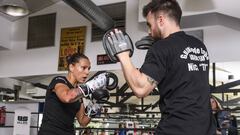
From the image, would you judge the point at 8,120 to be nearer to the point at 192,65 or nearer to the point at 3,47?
the point at 3,47

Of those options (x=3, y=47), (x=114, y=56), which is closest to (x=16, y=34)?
(x=3, y=47)

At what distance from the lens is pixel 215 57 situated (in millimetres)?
4562

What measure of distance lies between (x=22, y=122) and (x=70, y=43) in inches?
58.7

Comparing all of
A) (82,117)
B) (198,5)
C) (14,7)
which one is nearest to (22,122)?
(14,7)

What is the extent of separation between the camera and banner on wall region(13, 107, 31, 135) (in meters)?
5.10

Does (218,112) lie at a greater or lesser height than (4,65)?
lesser

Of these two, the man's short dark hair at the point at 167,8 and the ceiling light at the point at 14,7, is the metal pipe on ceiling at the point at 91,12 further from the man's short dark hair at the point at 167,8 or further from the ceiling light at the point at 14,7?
the man's short dark hair at the point at 167,8

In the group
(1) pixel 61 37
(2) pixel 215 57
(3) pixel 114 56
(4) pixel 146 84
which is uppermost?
(1) pixel 61 37

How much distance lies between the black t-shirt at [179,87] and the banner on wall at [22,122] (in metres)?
3.82

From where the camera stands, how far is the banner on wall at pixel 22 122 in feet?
16.7

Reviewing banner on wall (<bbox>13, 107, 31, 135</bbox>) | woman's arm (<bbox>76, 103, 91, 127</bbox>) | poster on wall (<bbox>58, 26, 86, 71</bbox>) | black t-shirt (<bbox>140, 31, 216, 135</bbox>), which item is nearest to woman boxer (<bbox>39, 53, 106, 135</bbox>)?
woman's arm (<bbox>76, 103, 91, 127</bbox>)

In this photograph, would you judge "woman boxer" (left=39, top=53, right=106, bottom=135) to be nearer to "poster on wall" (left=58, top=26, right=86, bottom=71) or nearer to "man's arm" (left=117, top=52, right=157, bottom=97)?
"man's arm" (left=117, top=52, right=157, bottom=97)

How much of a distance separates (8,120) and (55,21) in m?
1.89

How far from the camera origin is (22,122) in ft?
16.9
